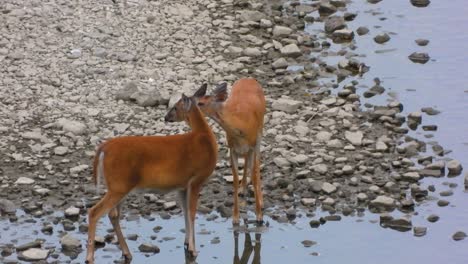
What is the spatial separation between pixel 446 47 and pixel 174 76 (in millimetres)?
4146

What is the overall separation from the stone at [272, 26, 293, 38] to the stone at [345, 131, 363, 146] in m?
2.81

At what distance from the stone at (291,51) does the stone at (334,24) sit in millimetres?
1061

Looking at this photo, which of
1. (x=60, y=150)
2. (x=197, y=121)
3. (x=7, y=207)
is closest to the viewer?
(x=197, y=121)

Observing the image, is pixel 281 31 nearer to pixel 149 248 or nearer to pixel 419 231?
pixel 419 231

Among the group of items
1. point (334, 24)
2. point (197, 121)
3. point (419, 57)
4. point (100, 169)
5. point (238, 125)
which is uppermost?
point (197, 121)

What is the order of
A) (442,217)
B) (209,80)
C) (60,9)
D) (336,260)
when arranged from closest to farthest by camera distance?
(336,260)
(442,217)
(209,80)
(60,9)

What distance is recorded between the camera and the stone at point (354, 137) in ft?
51.4

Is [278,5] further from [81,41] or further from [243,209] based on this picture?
[243,209]

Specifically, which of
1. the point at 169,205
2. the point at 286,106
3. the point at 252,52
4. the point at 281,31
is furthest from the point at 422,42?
the point at 169,205

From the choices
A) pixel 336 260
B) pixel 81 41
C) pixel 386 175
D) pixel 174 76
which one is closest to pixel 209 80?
pixel 174 76

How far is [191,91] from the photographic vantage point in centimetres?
1661

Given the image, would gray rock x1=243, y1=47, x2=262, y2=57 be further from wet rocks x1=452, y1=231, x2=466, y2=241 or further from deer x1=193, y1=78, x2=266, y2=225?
wet rocks x1=452, y1=231, x2=466, y2=241

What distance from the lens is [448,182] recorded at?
1503 centimetres

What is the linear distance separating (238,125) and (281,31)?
4561 mm
